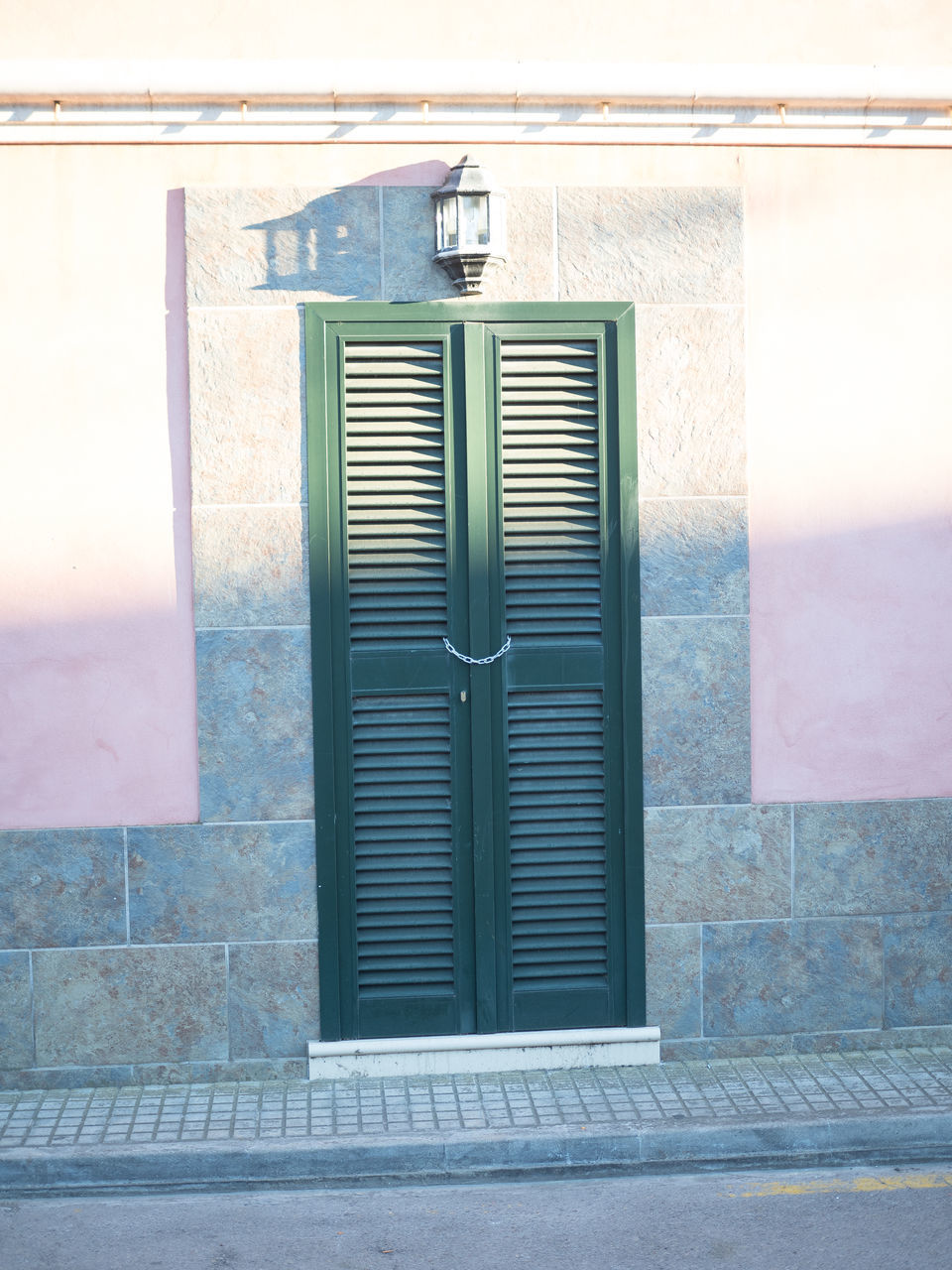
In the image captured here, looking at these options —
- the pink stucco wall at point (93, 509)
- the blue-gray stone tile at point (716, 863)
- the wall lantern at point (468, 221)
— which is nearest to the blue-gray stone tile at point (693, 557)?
the blue-gray stone tile at point (716, 863)

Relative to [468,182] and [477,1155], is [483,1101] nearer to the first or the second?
[477,1155]

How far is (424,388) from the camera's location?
18.2 feet

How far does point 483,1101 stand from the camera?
17.3ft

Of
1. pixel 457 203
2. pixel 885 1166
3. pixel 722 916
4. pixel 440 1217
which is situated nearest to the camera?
pixel 440 1217

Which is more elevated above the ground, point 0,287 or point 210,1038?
point 0,287

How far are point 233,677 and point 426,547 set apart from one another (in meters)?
0.99

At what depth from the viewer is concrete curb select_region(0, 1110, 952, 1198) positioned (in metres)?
4.81

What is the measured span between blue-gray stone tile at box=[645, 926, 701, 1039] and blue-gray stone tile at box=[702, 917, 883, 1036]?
→ 64 mm

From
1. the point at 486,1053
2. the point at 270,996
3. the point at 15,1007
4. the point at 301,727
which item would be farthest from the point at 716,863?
the point at 15,1007

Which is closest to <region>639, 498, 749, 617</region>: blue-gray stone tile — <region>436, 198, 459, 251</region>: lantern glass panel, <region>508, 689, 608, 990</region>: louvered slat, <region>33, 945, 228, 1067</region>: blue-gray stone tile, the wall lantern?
<region>508, 689, 608, 990</region>: louvered slat

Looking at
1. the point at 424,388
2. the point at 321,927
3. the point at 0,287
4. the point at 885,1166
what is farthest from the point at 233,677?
the point at 885,1166

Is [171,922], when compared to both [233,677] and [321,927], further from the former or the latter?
[233,677]

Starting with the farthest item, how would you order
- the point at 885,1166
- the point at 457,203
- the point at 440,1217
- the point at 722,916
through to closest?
the point at 722,916
the point at 457,203
the point at 885,1166
the point at 440,1217

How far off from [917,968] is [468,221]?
380 centimetres
